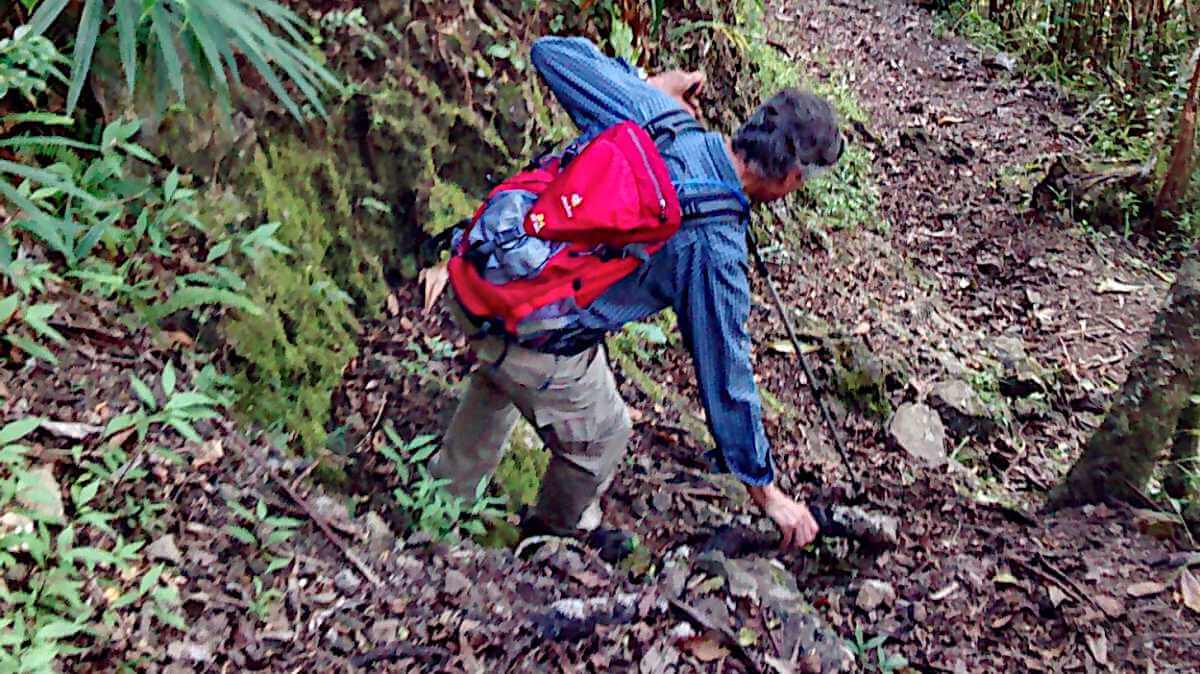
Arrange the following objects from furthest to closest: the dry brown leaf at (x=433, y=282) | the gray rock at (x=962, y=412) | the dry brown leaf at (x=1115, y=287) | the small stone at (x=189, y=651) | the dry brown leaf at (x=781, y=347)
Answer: the dry brown leaf at (x=1115, y=287)
the dry brown leaf at (x=781, y=347)
the gray rock at (x=962, y=412)
the dry brown leaf at (x=433, y=282)
the small stone at (x=189, y=651)

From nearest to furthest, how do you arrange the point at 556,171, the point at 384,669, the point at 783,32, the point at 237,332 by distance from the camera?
1. the point at 384,669
2. the point at 556,171
3. the point at 237,332
4. the point at 783,32

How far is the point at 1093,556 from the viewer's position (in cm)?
373

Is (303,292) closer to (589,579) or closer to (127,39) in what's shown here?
(127,39)

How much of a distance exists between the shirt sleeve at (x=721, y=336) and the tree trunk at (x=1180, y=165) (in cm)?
590

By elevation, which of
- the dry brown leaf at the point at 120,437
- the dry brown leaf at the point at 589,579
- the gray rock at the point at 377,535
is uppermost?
the dry brown leaf at the point at 120,437

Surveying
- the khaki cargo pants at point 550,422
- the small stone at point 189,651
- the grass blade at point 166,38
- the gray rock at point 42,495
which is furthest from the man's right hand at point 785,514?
the grass blade at point 166,38

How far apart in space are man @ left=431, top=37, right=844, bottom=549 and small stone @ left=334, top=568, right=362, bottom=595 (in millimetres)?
824

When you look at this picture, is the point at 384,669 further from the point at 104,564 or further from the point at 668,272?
the point at 668,272

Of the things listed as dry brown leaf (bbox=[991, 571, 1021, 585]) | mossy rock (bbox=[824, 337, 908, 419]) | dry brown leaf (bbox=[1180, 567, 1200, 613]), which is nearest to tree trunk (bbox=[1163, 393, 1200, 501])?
dry brown leaf (bbox=[1180, 567, 1200, 613])

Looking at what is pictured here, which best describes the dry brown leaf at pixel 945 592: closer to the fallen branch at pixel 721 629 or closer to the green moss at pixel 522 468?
the fallen branch at pixel 721 629

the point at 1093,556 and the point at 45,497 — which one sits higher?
the point at 45,497

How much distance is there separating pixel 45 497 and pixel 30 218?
923 mm

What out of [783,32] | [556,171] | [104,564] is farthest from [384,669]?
[783,32]

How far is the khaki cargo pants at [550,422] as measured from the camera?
3.32 meters
